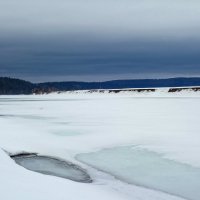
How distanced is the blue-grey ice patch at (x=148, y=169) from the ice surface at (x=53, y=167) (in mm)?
804

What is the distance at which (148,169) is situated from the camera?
12336 millimetres

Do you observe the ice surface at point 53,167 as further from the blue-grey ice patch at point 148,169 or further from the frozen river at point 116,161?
the blue-grey ice patch at point 148,169

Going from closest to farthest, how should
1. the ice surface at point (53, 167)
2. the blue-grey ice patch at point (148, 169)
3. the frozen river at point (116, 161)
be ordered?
1. the frozen river at point (116, 161)
2. the blue-grey ice patch at point (148, 169)
3. the ice surface at point (53, 167)

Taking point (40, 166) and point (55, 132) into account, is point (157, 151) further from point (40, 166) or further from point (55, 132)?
point (55, 132)

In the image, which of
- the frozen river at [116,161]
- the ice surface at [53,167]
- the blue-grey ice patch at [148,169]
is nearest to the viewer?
the frozen river at [116,161]

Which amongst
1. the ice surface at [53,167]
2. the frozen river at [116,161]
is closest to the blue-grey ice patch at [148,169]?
the frozen river at [116,161]

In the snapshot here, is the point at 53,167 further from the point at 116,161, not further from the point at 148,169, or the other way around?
the point at 148,169

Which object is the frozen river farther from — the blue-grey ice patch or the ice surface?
the ice surface

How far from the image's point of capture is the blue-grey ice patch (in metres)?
10.3

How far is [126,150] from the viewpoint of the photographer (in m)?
15.9

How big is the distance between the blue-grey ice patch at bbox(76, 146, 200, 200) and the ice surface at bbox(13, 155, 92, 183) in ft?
2.64

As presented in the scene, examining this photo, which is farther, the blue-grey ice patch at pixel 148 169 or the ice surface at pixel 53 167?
Answer: the ice surface at pixel 53 167

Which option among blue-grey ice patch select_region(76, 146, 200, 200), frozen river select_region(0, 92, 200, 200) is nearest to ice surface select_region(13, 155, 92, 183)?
frozen river select_region(0, 92, 200, 200)

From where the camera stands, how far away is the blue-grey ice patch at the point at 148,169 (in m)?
10.3
